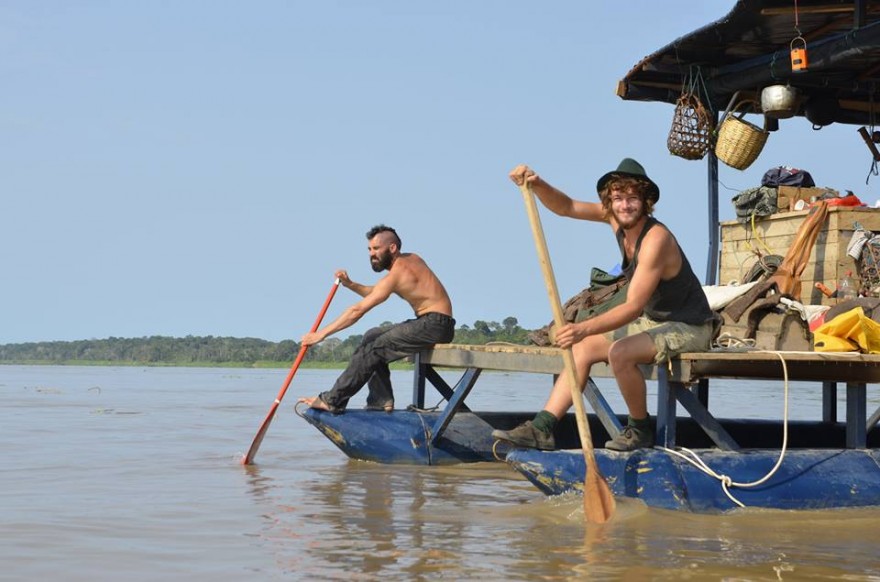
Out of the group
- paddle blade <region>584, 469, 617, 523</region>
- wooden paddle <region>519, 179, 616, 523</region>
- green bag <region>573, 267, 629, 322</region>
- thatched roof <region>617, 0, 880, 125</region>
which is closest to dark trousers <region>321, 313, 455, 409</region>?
green bag <region>573, 267, 629, 322</region>

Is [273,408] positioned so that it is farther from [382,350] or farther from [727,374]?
[727,374]

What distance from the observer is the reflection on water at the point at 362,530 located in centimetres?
548

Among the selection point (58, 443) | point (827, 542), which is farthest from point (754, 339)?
point (58, 443)

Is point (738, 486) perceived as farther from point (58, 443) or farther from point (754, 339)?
point (58, 443)

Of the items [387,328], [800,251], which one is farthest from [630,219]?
[387,328]

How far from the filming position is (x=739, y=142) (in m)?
11.1

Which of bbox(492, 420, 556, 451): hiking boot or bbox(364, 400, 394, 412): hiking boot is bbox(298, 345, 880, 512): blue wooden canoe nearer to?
bbox(492, 420, 556, 451): hiking boot

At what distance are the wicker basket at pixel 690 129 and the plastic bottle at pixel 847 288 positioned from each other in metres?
2.16

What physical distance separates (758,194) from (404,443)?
377 centimetres

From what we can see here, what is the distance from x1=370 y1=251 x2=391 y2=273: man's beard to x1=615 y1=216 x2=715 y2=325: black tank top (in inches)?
149

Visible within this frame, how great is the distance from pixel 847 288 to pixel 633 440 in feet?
11.6

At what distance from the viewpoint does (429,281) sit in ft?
34.6

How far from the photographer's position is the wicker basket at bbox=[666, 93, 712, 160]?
11336mm

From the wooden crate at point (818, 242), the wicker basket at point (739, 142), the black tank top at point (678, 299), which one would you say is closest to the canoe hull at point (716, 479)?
the black tank top at point (678, 299)
